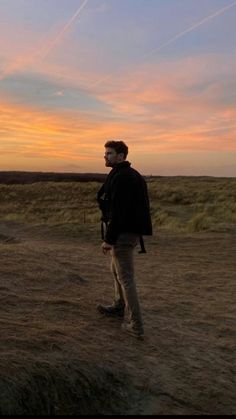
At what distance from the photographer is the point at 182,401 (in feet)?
16.6

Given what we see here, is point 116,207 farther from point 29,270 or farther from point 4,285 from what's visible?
point 29,270

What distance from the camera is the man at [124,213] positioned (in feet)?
19.0

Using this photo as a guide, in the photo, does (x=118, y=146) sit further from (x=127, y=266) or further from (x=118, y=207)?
(x=127, y=266)

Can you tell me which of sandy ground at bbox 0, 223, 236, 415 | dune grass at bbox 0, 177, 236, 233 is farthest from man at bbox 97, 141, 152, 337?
dune grass at bbox 0, 177, 236, 233

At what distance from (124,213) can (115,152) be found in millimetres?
654

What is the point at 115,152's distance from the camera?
598cm

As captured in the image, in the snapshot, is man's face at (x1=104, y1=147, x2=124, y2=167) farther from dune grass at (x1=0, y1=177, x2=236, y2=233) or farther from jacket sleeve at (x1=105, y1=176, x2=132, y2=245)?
dune grass at (x1=0, y1=177, x2=236, y2=233)

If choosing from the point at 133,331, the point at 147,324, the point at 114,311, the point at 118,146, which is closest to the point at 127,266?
the point at 133,331

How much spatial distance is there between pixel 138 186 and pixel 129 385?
1924 mm

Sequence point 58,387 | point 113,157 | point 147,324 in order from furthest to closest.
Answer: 1. point 147,324
2. point 113,157
3. point 58,387

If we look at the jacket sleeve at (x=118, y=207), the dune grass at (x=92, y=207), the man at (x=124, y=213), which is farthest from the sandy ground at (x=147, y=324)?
the dune grass at (x=92, y=207)

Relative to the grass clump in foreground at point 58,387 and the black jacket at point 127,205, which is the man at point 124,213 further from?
the grass clump in foreground at point 58,387

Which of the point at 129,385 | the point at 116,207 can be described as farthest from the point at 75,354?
the point at 116,207

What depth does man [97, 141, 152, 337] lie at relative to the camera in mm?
5801
